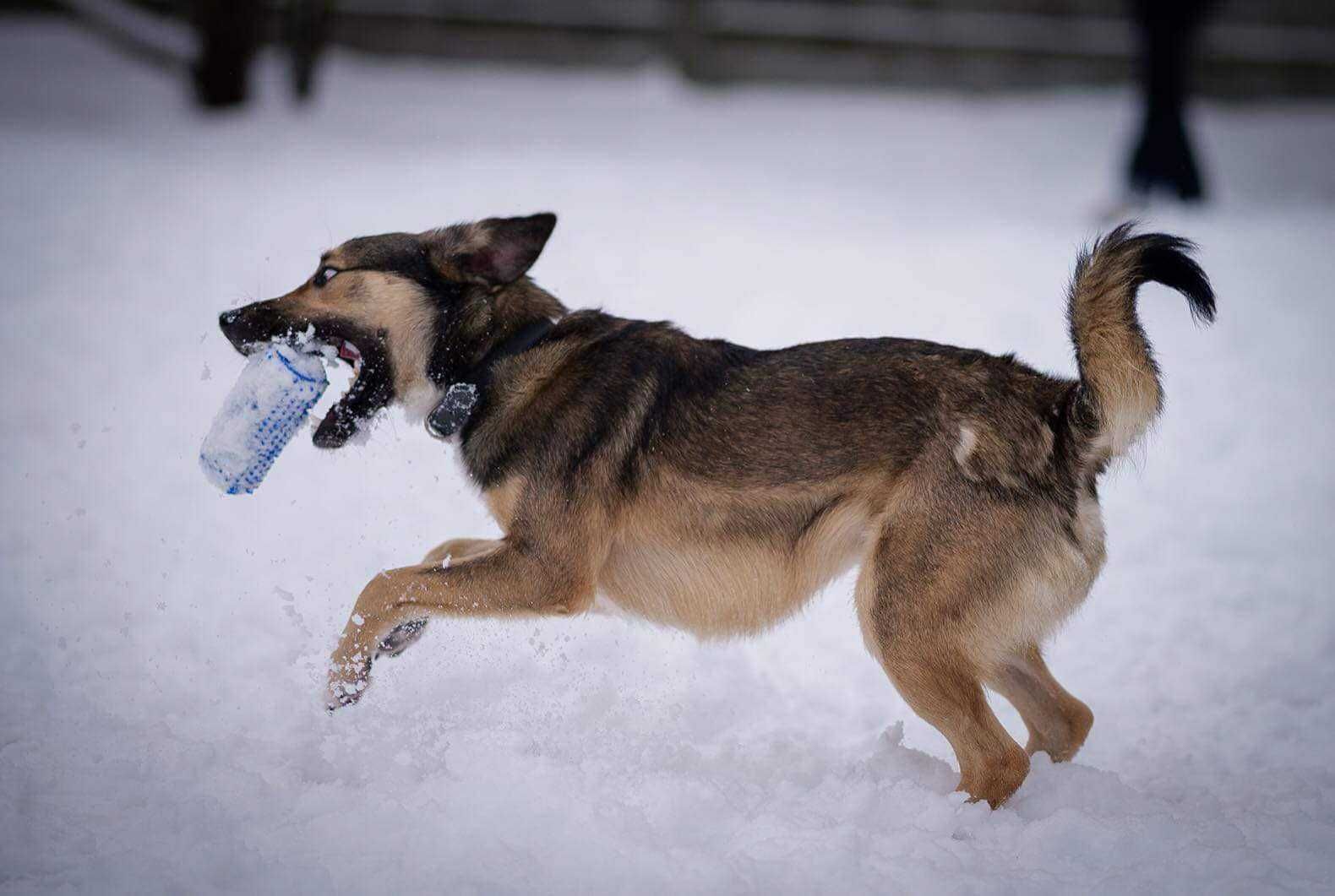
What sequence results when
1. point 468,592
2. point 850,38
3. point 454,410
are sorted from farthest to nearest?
point 850,38 < point 454,410 < point 468,592

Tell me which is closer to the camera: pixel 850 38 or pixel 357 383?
pixel 357 383

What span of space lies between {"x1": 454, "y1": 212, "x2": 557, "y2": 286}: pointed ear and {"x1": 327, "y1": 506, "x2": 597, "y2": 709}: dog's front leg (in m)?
0.94

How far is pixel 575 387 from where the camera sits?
402 centimetres

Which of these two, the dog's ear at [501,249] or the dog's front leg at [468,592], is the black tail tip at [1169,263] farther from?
the dog's front leg at [468,592]

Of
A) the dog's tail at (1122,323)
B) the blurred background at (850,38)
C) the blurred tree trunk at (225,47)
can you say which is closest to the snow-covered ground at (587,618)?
the blurred tree trunk at (225,47)

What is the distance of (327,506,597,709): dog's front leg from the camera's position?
383 cm

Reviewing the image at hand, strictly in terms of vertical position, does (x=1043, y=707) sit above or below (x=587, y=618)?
above

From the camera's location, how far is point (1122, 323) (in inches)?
142

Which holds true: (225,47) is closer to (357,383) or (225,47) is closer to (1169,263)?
(357,383)

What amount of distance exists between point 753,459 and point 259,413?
5.57 ft

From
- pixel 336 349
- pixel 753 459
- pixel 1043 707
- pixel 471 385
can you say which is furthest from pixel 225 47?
pixel 1043 707

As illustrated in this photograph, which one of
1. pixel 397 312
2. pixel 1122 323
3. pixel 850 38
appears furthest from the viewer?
pixel 850 38

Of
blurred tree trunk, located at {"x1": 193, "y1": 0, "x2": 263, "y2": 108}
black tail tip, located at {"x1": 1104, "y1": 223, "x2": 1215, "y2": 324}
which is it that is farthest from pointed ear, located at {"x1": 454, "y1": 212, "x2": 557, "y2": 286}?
blurred tree trunk, located at {"x1": 193, "y1": 0, "x2": 263, "y2": 108}

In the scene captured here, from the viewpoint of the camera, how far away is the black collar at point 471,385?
13.0 feet
